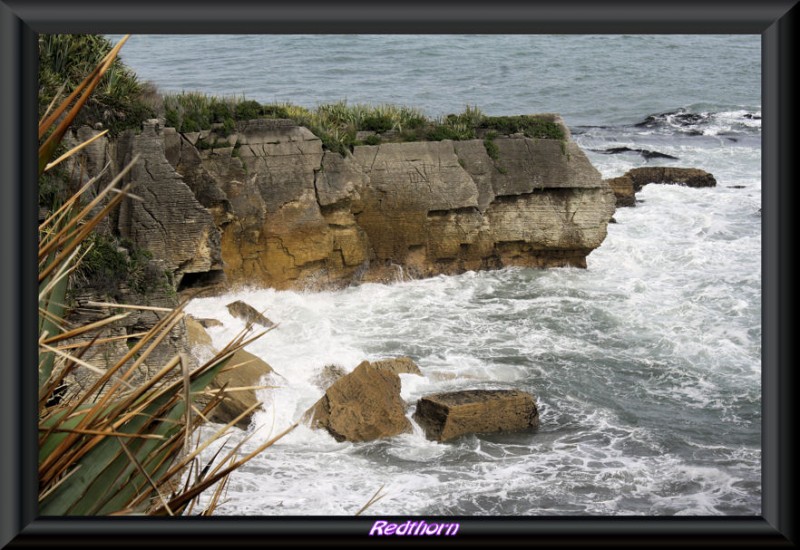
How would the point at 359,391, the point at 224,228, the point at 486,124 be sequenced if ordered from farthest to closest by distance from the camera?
the point at 486,124 < the point at 224,228 < the point at 359,391

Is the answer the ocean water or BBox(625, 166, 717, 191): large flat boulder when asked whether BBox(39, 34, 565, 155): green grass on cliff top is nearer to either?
the ocean water

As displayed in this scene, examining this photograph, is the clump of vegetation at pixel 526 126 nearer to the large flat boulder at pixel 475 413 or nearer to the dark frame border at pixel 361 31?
the large flat boulder at pixel 475 413

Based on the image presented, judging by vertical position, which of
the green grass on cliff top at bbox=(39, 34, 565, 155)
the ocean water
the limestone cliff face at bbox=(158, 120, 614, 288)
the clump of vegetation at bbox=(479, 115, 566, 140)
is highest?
the green grass on cliff top at bbox=(39, 34, 565, 155)

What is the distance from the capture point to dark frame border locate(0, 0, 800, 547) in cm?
153

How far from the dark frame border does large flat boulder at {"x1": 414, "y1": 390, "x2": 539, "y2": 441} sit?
9.76 meters

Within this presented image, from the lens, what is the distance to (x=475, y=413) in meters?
11.5

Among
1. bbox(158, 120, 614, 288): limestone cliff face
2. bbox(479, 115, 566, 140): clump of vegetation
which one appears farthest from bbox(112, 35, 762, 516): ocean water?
bbox(479, 115, 566, 140): clump of vegetation

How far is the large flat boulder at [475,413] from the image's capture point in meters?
11.4

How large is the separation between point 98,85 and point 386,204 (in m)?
5.26
